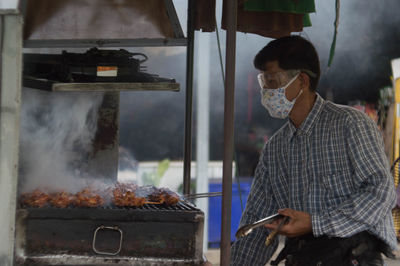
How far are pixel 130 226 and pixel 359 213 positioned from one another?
123 centimetres

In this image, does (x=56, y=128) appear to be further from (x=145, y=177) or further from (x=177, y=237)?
(x=145, y=177)

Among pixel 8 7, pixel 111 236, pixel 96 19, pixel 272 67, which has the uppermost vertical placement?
pixel 96 19

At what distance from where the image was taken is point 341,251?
3.03 m

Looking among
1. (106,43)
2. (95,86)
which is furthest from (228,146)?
(106,43)

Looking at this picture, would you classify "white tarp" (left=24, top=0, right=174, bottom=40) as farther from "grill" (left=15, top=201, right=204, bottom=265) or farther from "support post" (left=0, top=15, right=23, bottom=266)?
"grill" (left=15, top=201, right=204, bottom=265)

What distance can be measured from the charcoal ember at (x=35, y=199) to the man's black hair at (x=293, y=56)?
1505mm

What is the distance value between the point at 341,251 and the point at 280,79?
1056 millimetres

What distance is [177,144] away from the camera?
8602mm

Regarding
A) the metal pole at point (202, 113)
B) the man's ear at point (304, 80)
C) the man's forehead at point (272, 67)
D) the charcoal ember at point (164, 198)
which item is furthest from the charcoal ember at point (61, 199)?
the metal pole at point (202, 113)

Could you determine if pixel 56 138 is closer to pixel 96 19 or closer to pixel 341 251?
pixel 96 19

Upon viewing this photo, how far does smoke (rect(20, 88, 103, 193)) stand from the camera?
3146mm

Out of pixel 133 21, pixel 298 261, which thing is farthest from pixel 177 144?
pixel 298 261

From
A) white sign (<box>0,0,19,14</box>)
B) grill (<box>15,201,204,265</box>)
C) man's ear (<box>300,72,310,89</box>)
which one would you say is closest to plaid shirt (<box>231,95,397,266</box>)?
man's ear (<box>300,72,310,89</box>)

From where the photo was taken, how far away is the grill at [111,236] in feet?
8.91
